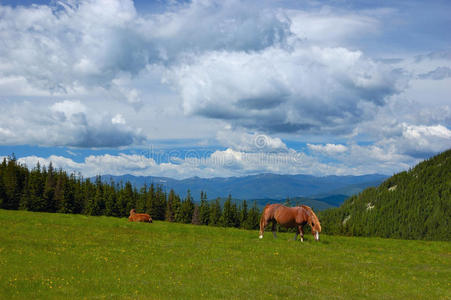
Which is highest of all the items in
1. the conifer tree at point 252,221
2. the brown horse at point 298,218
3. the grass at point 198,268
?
the brown horse at point 298,218

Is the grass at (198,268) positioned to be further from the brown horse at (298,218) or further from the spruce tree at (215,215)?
the spruce tree at (215,215)

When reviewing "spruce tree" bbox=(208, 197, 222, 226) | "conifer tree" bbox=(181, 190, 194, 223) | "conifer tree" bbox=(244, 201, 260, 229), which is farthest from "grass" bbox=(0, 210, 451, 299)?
"spruce tree" bbox=(208, 197, 222, 226)

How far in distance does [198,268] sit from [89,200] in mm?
83150

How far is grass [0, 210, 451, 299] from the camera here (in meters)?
17.2

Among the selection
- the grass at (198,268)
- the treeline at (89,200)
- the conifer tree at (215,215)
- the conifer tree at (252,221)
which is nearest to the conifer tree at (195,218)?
the treeline at (89,200)

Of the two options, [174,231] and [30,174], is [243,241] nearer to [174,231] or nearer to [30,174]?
[174,231]

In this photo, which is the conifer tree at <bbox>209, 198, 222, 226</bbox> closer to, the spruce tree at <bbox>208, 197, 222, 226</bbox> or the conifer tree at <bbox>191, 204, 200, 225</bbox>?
the spruce tree at <bbox>208, 197, 222, 226</bbox>

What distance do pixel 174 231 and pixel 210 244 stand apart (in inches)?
408

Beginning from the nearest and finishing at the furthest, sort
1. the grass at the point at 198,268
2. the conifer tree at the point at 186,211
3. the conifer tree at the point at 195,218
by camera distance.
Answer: the grass at the point at 198,268, the conifer tree at the point at 186,211, the conifer tree at the point at 195,218

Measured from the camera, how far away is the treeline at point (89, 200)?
87.3 m

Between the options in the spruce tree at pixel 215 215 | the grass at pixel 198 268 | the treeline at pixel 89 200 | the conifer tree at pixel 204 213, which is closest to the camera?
the grass at pixel 198 268

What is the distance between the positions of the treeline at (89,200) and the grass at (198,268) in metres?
60.9

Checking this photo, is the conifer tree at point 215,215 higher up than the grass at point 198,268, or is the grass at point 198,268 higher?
the grass at point 198,268

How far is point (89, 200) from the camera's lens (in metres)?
96.9
